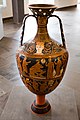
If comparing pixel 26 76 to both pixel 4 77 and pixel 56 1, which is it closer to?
pixel 4 77

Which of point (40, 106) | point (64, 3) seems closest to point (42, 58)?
point (40, 106)

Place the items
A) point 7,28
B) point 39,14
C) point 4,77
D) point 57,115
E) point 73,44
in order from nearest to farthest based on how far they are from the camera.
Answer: point 39,14 → point 57,115 → point 4,77 → point 73,44 → point 7,28

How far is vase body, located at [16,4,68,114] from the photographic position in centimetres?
88

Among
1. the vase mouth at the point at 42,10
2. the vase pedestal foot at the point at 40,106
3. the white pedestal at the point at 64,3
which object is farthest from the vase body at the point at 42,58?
the white pedestal at the point at 64,3

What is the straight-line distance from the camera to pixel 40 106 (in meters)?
1.07

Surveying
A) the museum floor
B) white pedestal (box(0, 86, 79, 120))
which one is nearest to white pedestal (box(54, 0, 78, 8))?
the museum floor

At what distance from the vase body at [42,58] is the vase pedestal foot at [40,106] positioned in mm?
117

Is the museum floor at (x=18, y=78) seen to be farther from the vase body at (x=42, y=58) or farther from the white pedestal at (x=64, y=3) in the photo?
the white pedestal at (x=64, y=3)

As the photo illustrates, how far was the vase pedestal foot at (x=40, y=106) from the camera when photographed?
1.06 metres

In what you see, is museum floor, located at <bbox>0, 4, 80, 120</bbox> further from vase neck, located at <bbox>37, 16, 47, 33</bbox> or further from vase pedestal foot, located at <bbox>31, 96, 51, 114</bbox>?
vase neck, located at <bbox>37, 16, 47, 33</bbox>

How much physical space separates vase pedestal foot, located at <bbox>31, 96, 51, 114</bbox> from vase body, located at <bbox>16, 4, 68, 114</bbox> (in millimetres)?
117

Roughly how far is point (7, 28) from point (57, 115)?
2847mm

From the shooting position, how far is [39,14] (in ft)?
2.86

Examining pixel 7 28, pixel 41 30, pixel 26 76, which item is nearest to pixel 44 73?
pixel 26 76
